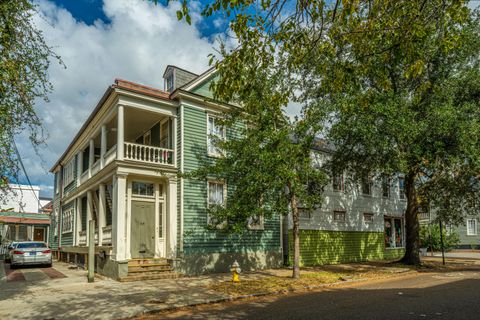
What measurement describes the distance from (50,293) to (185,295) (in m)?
4.11

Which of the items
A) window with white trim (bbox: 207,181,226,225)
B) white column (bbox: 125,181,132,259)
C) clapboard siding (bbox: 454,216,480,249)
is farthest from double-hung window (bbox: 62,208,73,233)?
→ clapboard siding (bbox: 454,216,480,249)

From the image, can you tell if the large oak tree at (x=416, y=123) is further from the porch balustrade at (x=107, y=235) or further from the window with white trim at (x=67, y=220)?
the window with white trim at (x=67, y=220)

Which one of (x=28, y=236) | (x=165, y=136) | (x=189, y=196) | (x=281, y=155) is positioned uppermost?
(x=165, y=136)

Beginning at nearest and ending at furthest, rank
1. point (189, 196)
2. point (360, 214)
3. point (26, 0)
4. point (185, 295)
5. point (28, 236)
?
point (26, 0), point (185, 295), point (189, 196), point (360, 214), point (28, 236)

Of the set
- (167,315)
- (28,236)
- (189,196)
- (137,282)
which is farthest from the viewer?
(28,236)

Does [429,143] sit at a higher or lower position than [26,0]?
lower

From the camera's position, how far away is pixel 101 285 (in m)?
12.8

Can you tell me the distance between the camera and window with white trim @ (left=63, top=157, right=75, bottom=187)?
25.1m

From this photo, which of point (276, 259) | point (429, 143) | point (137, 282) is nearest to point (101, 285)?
point (137, 282)

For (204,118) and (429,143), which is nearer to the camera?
(429,143)

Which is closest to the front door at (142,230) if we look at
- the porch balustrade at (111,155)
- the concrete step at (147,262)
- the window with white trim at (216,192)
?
the concrete step at (147,262)

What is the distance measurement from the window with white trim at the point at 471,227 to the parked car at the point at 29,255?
38189 millimetres

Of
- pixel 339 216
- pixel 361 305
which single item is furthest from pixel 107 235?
pixel 339 216

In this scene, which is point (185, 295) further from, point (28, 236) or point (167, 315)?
point (28, 236)
